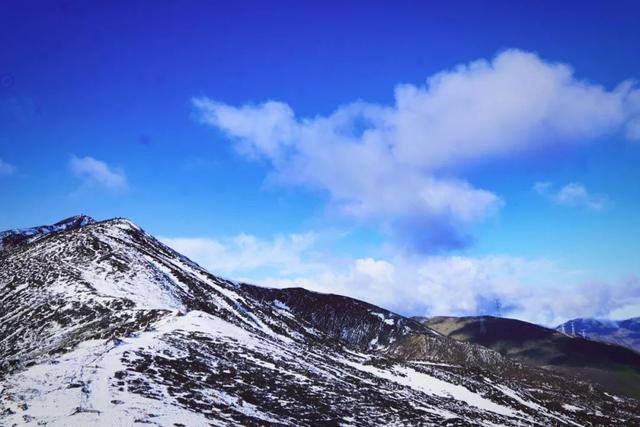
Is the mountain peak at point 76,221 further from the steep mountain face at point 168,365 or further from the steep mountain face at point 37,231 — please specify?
the steep mountain face at point 168,365

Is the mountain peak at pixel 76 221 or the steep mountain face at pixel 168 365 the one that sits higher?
the mountain peak at pixel 76 221

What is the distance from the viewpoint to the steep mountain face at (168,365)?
22.2m

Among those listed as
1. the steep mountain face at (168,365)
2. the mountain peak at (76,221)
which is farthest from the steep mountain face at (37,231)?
the steep mountain face at (168,365)

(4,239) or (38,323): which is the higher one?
(4,239)

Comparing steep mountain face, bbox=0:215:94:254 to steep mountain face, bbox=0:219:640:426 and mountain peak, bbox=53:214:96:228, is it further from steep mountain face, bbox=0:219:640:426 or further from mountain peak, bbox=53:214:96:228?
steep mountain face, bbox=0:219:640:426

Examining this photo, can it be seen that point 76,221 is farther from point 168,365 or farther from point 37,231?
point 168,365

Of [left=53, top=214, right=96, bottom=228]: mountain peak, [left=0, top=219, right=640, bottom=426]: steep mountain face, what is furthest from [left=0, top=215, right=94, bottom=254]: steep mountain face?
[left=0, top=219, right=640, bottom=426]: steep mountain face

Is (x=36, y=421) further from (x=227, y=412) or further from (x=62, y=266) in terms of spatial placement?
(x=62, y=266)

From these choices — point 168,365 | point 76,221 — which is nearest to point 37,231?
point 76,221

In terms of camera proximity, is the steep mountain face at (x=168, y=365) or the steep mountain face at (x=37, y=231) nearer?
the steep mountain face at (x=168, y=365)

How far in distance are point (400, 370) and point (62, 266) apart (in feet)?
174

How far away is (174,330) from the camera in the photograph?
38656 millimetres

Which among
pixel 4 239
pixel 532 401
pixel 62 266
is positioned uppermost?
pixel 4 239

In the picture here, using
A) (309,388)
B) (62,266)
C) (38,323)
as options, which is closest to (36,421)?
(309,388)
